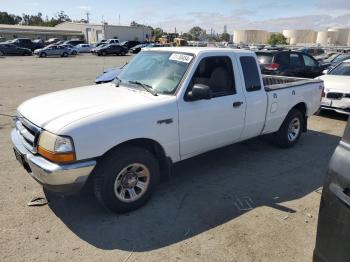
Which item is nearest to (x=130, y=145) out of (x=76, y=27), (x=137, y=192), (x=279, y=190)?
(x=137, y=192)

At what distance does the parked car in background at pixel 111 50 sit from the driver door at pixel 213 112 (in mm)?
38839

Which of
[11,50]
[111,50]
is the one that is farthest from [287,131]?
[11,50]

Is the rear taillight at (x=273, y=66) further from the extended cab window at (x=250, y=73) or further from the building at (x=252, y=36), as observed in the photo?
the building at (x=252, y=36)

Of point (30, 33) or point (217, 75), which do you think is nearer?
point (217, 75)

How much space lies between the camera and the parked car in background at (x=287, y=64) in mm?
11414

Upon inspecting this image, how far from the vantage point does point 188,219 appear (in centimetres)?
386

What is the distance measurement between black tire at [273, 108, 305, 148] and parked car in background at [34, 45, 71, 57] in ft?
118

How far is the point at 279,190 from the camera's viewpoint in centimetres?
464

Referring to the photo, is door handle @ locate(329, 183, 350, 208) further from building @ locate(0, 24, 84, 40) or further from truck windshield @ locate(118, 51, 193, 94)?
building @ locate(0, 24, 84, 40)

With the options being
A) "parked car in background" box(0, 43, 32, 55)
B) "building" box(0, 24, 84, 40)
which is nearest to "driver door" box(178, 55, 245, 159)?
"parked car in background" box(0, 43, 32, 55)

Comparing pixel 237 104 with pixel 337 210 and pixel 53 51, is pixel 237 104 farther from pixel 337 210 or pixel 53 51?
pixel 53 51

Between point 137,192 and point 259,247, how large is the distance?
1.51 m

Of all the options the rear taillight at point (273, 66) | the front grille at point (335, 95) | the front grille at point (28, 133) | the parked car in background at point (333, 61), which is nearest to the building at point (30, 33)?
the parked car in background at point (333, 61)

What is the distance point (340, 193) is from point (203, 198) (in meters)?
2.44
